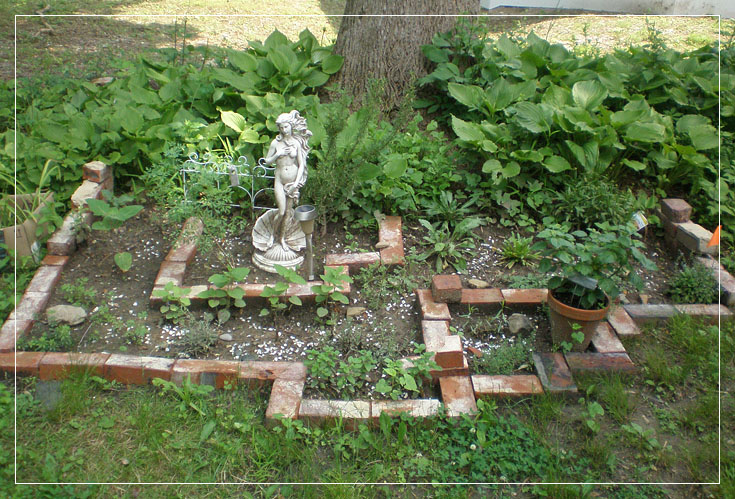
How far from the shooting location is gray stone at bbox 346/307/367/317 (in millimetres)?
3625

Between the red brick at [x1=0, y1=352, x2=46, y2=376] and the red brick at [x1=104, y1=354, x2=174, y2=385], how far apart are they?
0.38 meters

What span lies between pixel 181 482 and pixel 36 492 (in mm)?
618

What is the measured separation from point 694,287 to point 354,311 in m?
2.20

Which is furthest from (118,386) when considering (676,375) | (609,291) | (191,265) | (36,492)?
(676,375)

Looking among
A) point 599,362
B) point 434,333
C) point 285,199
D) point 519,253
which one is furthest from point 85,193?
point 599,362

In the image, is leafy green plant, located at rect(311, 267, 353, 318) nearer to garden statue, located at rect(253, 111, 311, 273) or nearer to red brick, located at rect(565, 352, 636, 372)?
garden statue, located at rect(253, 111, 311, 273)

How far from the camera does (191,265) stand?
13.1 ft

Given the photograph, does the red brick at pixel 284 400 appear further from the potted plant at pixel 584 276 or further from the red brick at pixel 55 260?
the red brick at pixel 55 260

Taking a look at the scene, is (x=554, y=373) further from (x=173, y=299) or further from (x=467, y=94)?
(x=467, y=94)

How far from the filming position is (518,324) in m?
3.56

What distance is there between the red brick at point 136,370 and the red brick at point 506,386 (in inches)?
64.7

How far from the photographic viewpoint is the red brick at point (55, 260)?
392cm

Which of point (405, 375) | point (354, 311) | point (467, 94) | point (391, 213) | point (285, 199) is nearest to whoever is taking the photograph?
point (405, 375)

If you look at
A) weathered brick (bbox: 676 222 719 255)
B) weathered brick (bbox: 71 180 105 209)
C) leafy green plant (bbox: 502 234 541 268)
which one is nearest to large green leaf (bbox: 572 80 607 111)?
weathered brick (bbox: 676 222 719 255)
